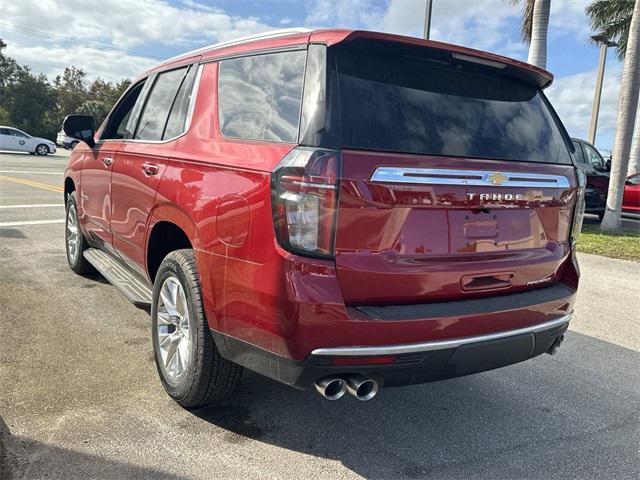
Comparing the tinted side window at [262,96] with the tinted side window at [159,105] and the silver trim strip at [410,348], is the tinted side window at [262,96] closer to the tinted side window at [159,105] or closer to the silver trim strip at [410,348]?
the tinted side window at [159,105]

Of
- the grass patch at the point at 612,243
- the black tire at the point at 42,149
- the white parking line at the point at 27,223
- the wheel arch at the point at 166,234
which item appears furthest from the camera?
the black tire at the point at 42,149

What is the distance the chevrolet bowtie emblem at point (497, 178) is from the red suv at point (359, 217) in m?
0.01

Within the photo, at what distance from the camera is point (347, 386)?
7.56ft

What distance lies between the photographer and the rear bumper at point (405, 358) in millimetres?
2178

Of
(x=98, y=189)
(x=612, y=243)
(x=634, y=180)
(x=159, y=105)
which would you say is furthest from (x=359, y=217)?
(x=634, y=180)

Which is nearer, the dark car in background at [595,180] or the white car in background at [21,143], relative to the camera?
the dark car in background at [595,180]

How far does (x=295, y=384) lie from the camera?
2238 mm

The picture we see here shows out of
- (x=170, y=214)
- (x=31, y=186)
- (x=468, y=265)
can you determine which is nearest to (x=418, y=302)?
(x=468, y=265)

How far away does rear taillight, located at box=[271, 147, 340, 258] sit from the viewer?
6.97 ft

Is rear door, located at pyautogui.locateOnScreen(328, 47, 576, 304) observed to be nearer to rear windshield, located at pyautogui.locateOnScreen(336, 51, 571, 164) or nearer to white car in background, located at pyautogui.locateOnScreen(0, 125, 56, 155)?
rear windshield, located at pyautogui.locateOnScreen(336, 51, 571, 164)

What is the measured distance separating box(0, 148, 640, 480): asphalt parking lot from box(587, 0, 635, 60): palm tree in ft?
60.4

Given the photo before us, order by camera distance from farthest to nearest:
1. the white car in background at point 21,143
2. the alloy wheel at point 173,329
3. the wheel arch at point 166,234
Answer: the white car in background at point 21,143
the alloy wheel at point 173,329
the wheel arch at point 166,234

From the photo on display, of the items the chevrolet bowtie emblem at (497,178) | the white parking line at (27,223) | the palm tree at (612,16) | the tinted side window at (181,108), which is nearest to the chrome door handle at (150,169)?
the tinted side window at (181,108)

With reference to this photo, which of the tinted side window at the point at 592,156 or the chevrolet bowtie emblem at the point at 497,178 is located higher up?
the tinted side window at the point at 592,156
